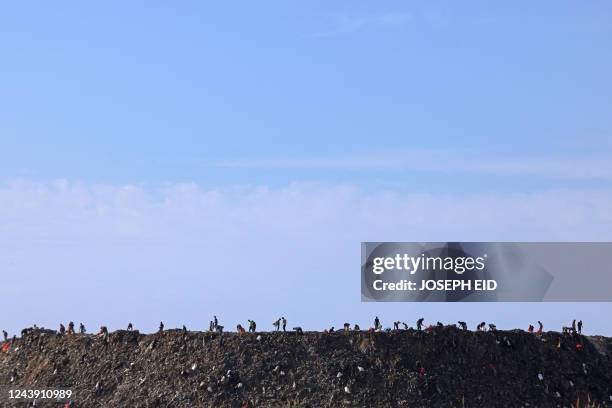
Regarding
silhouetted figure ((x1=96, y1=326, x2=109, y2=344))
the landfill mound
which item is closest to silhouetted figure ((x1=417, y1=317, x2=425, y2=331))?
the landfill mound

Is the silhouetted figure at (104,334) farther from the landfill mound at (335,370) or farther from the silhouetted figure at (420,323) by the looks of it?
the silhouetted figure at (420,323)

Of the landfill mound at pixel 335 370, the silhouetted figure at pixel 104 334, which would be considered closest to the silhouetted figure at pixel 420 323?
the landfill mound at pixel 335 370

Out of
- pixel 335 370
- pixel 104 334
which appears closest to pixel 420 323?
pixel 335 370

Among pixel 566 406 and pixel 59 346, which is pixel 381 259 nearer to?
pixel 566 406

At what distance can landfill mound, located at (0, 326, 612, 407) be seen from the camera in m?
61.1

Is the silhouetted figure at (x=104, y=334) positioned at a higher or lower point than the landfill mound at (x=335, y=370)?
higher

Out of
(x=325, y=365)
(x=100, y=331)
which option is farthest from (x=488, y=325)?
(x=100, y=331)

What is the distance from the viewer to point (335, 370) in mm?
62125

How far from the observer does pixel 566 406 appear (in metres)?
62.7

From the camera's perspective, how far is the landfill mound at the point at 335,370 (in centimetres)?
6106

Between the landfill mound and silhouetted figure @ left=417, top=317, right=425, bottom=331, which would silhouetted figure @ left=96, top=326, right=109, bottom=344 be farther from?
silhouetted figure @ left=417, top=317, right=425, bottom=331

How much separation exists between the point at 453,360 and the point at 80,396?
24.1 meters

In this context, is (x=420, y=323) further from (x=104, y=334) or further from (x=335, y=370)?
(x=104, y=334)

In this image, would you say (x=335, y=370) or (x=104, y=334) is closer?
(x=335, y=370)
